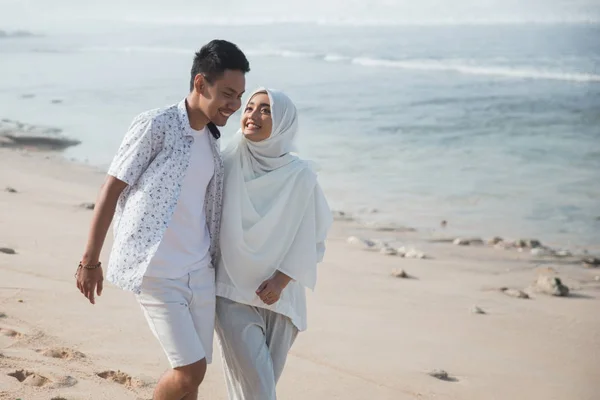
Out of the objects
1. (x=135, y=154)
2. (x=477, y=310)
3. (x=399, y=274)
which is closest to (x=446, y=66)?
(x=399, y=274)

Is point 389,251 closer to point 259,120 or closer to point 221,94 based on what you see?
point 259,120

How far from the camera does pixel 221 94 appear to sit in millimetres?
3373

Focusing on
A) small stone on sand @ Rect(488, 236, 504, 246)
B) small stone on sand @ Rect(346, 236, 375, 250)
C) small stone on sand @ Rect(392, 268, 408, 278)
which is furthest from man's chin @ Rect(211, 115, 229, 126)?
small stone on sand @ Rect(488, 236, 504, 246)

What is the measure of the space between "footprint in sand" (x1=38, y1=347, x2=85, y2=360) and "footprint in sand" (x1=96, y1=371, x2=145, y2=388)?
243 mm

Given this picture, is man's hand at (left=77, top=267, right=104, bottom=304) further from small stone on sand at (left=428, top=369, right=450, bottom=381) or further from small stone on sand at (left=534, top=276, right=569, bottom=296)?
small stone on sand at (left=534, top=276, right=569, bottom=296)

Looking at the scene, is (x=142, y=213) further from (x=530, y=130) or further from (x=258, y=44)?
(x=258, y=44)

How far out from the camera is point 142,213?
10.7 feet

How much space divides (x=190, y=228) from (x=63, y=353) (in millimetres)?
1677

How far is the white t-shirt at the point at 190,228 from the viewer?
3.28 m

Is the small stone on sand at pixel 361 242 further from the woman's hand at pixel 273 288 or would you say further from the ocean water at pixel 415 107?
the woman's hand at pixel 273 288

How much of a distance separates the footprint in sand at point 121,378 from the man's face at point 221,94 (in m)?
1.63

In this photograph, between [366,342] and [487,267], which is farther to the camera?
[487,267]

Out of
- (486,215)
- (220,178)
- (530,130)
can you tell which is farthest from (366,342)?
(530,130)

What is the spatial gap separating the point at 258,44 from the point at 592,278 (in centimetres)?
2920
